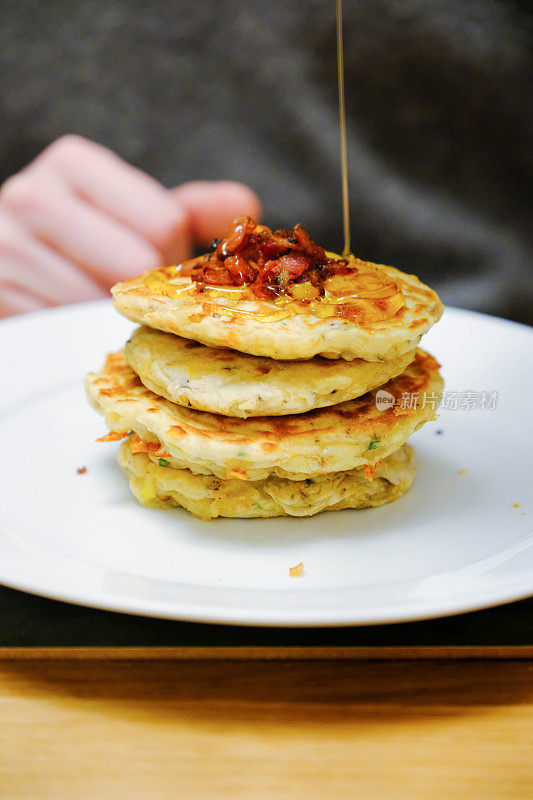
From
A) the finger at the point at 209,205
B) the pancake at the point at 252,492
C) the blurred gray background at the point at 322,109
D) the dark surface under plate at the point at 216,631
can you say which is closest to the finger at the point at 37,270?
the blurred gray background at the point at 322,109

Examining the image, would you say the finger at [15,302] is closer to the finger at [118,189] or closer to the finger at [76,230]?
the finger at [76,230]

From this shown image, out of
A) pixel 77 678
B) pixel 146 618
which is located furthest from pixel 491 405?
pixel 77 678

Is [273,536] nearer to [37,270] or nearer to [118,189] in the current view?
[37,270]

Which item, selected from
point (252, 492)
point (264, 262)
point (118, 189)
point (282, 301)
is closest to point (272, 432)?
point (252, 492)

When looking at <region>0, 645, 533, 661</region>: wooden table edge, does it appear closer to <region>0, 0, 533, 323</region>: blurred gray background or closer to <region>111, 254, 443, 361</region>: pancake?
<region>111, 254, 443, 361</region>: pancake

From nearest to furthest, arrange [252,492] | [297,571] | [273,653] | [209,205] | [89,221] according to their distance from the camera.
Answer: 1. [273,653]
2. [297,571]
3. [252,492]
4. [89,221]
5. [209,205]

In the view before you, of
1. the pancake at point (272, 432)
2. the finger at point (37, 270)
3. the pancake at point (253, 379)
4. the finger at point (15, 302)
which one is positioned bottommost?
the finger at point (15, 302)

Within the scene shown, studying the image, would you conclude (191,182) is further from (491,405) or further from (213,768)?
(213,768)
